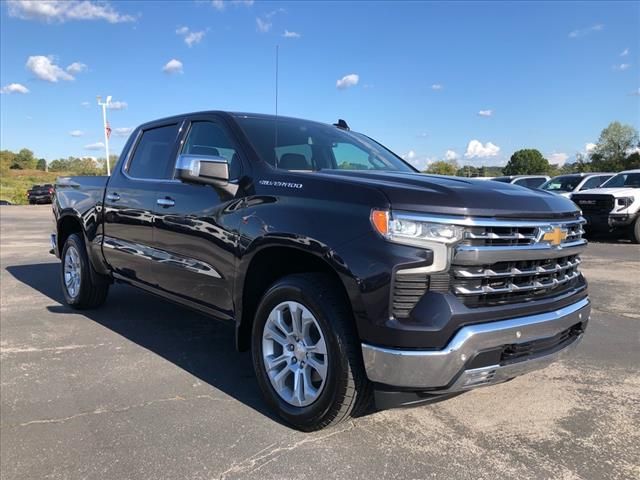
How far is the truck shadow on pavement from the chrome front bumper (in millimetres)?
1002

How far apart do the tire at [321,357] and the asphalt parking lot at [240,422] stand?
0.15 m

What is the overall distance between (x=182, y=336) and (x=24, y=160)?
422ft

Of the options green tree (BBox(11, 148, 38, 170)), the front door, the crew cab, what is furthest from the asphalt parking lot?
green tree (BBox(11, 148, 38, 170))

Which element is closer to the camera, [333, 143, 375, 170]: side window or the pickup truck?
the pickup truck

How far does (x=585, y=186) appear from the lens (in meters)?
16.4

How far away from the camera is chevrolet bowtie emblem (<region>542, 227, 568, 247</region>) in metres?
2.93

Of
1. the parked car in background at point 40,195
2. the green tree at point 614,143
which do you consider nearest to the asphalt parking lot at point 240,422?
the parked car in background at point 40,195

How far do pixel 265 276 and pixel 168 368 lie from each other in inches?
50.2

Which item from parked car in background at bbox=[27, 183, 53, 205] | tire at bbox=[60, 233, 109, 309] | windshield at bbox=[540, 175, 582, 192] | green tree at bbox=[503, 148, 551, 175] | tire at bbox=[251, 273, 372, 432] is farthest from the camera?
green tree at bbox=[503, 148, 551, 175]

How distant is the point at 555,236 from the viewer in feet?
9.77

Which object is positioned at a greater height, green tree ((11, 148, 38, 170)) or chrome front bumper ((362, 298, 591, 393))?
green tree ((11, 148, 38, 170))

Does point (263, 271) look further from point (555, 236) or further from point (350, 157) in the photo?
point (555, 236)

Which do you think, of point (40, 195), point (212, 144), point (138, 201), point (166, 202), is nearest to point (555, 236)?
point (212, 144)

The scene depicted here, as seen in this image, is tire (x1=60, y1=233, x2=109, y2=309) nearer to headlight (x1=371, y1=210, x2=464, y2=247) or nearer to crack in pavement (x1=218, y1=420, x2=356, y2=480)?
crack in pavement (x1=218, y1=420, x2=356, y2=480)
